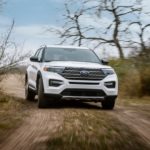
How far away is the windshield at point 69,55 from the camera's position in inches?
697

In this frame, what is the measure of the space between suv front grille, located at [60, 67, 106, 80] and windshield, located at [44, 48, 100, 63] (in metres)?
1.12

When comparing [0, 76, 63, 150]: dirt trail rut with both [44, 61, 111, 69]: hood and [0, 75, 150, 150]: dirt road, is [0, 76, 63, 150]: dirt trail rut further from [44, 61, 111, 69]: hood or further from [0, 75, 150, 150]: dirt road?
[44, 61, 111, 69]: hood

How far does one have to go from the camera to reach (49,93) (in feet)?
53.8

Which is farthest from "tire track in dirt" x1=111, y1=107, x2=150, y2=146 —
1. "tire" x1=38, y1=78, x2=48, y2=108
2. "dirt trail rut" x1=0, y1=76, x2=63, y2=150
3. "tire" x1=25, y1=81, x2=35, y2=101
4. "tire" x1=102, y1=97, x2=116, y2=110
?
"tire" x1=25, y1=81, x2=35, y2=101

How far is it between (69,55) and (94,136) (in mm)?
7803

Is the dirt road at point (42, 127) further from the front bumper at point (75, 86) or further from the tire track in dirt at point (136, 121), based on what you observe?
the front bumper at point (75, 86)

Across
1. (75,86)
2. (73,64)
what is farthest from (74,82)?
(73,64)

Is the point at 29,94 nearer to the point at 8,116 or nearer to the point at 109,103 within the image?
the point at 109,103

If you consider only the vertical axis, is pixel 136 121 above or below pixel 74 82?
below

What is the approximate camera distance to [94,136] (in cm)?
1033

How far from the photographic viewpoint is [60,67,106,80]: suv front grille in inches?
651

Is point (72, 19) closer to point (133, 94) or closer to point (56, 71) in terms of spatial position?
point (133, 94)

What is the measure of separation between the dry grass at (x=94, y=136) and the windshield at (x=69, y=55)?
4494 mm

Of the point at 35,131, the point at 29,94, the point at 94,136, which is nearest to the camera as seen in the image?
the point at 94,136
